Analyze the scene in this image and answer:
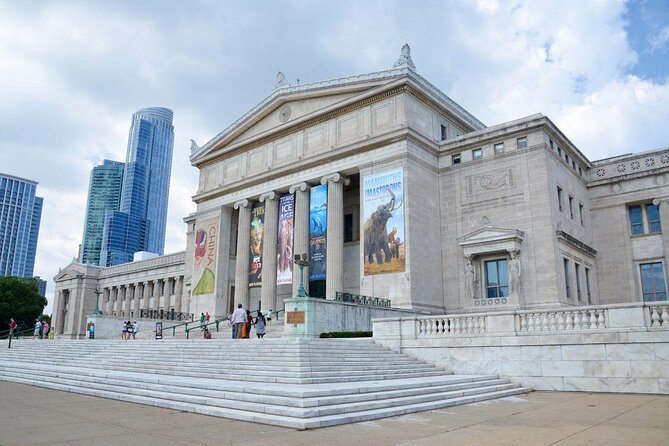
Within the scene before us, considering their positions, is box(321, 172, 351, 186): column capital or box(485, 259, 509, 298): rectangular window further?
box(321, 172, 351, 186): column capital

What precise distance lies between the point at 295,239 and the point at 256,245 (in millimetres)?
4882

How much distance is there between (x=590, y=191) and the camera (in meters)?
39.0

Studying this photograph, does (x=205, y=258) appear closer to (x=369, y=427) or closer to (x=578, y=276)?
(x=578, y=276)

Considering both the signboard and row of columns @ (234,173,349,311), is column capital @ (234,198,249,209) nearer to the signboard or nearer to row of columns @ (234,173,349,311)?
row of columns @ (234,173,349,311)

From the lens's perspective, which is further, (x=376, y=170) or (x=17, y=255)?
(x=17, y=255)

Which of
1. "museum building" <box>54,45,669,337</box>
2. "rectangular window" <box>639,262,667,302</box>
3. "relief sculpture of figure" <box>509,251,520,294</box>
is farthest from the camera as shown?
"rectangular window" <box>639,262,667,302</box>

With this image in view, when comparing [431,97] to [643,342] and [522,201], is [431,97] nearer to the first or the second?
[522,201]

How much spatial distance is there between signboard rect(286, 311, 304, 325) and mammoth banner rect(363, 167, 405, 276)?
9.62 metres

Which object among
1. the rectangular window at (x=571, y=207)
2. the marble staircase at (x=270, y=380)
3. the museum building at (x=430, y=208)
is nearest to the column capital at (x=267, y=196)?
the museum building at (x=430, y=208)

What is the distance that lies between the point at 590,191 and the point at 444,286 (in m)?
13.1

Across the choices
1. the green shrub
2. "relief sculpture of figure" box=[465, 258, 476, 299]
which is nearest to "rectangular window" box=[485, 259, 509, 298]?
"relief sculpture of figure" box=[465, 258, 476, 299]

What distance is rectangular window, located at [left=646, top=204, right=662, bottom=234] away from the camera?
35.5 meters

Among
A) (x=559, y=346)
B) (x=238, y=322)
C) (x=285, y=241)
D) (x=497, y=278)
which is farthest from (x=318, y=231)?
(x=559, y=346)

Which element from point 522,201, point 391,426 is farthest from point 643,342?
point 522,201
